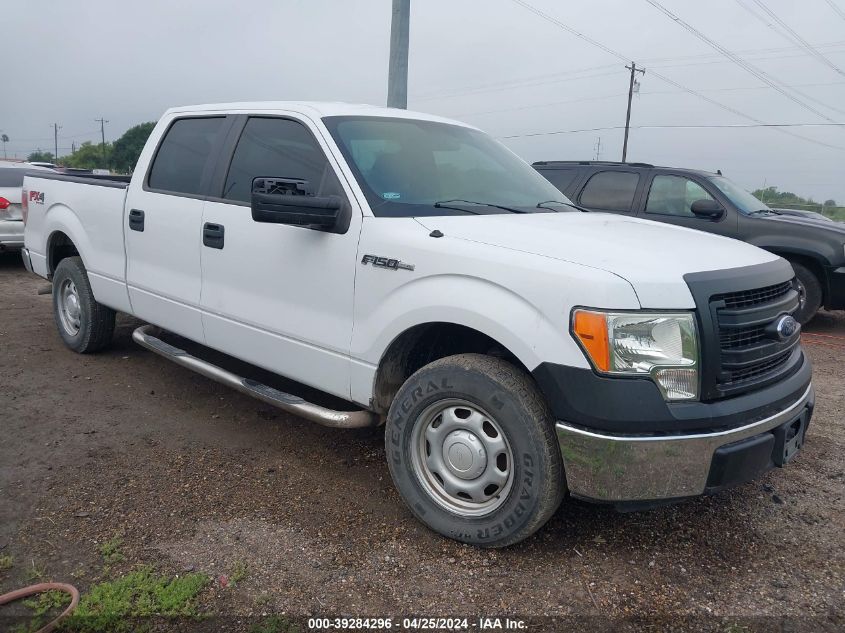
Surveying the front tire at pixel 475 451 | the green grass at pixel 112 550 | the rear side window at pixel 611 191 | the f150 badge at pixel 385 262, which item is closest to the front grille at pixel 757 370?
the front tire at pixel 475 451

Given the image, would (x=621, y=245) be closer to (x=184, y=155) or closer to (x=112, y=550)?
(x=112, y=550)

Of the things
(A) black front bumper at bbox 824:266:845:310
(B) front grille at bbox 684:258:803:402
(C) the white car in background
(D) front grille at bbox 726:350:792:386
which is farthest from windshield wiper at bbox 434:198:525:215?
(C) the white car in background

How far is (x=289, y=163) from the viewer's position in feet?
12.8

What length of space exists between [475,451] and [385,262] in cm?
93

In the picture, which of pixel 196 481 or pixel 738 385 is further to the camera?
pixel 196 481

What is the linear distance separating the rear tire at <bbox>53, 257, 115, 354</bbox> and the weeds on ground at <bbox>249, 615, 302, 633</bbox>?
364cm

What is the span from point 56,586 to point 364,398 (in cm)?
147

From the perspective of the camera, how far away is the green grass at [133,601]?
2.55 m

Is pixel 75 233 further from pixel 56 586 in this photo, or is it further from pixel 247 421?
pixel 56 586

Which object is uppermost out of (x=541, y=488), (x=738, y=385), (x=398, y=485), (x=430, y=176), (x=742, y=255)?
(x=430, y=176)

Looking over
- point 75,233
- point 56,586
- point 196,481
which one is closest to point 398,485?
point 196,481

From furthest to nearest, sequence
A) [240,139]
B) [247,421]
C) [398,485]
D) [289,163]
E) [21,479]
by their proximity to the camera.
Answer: [247,421]
[240,139]
[289,163]
[21,479]
[398,485]

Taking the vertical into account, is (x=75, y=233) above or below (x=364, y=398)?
above

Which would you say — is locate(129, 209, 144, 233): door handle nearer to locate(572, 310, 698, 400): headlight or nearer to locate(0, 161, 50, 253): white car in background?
locate(572, 310, 698, 400): headlight
